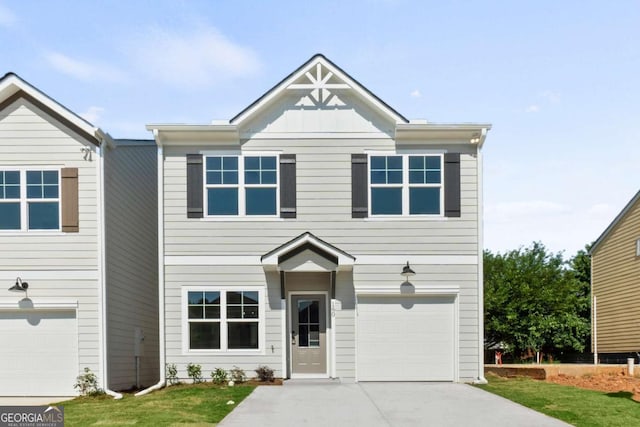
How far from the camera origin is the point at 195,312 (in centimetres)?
1488

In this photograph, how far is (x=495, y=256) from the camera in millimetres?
33344

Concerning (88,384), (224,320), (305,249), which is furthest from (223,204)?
(88,384)

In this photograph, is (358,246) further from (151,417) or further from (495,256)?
A: (495,256)

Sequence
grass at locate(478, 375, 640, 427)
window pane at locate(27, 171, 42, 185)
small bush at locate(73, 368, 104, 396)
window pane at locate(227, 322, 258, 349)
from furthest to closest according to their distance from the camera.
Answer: window pane at locate(227, 322, 258, 349) < window pane at locate(27, 171, 42, 185) < small bush at locate(73, 368, 104, 396) < grass at locate(478, 375, 640, 427)

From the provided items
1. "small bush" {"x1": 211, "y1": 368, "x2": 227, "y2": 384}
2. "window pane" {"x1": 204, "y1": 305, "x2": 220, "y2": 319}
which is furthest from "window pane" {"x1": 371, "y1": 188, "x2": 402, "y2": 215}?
"small bush" {"x1": 211, "y1": 368, "x2": 227, "y2": 384}

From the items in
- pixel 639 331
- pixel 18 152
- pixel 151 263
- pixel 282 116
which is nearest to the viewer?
pixel 18 152

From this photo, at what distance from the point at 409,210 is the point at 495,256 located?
19741mm

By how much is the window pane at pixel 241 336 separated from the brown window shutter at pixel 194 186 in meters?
2.73

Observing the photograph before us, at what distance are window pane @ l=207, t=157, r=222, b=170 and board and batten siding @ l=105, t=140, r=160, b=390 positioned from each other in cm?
232

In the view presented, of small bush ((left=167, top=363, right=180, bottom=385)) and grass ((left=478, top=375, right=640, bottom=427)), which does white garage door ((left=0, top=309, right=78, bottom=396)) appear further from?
grass ((left=478, top=375, right=640, bottom=427))

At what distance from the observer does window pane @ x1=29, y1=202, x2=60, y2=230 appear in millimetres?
14312

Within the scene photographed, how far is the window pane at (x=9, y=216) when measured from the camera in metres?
14.3

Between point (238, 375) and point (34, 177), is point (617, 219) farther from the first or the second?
point (34, 177)

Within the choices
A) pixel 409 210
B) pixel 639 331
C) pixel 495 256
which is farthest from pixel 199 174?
pixel 495 256
